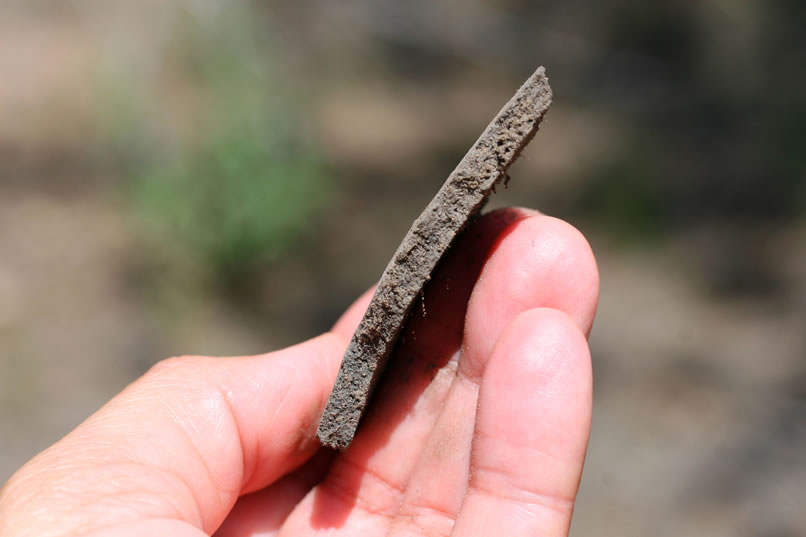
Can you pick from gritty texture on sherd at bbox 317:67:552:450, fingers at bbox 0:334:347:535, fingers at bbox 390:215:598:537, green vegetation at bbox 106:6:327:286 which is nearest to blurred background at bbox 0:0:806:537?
green vegetation at bbox 106:6:327:286

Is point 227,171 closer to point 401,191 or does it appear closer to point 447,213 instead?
point 401,191

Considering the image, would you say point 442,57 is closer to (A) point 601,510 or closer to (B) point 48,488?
(A) point 601,510

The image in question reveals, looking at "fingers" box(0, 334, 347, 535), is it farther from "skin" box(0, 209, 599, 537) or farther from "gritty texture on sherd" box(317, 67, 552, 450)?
"gritty texture on sherd" box(317, 67, 552, 450)

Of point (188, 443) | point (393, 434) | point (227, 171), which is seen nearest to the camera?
point (188, 443)

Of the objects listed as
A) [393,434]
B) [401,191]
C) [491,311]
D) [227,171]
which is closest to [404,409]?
[393,434]

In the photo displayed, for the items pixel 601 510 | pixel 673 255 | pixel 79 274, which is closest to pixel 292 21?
pixel 79 274

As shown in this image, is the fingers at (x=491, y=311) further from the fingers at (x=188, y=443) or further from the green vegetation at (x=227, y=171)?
the green vegetation at (x=227, y=171)
